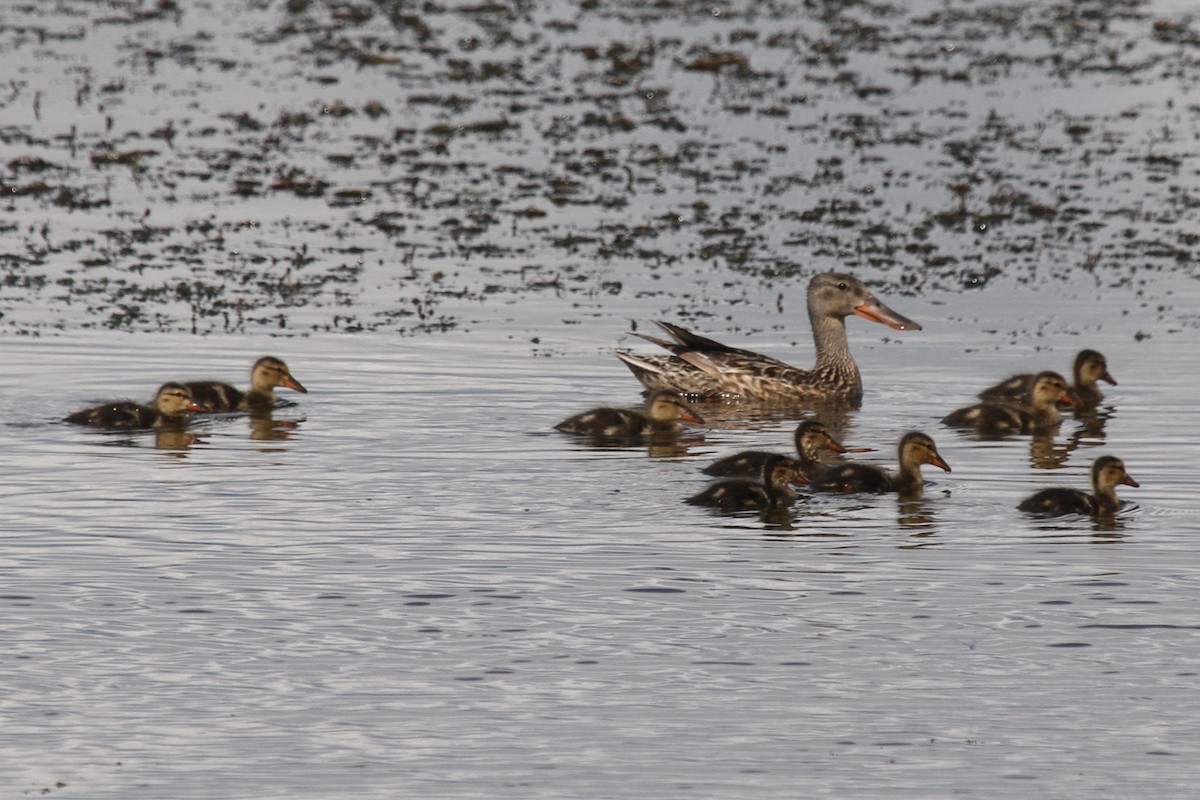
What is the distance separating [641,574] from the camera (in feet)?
33.2

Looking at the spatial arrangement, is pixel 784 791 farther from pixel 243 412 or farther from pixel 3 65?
pixel 3 65

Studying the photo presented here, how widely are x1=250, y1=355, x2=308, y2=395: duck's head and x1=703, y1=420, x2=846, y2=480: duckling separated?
3208mm

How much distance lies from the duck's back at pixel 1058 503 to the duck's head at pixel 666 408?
3303 millimetres

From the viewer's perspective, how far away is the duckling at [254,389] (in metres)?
14.8

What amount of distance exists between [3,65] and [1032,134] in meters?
13.2

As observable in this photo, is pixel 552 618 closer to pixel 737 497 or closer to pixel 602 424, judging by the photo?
pixel 737 497

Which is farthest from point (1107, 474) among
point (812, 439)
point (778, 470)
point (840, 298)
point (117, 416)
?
point (117, 416)

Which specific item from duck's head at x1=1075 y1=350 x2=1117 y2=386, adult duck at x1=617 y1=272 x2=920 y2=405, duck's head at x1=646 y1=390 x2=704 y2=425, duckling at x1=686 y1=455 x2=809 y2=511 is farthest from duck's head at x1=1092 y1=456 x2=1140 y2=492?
adult duck at x1=617 y1=272 x2=920 y2=405

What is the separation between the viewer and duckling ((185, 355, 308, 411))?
14812 millimetres

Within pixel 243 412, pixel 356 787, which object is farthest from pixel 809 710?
pixel 243 412

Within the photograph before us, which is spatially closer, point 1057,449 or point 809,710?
point 809,710

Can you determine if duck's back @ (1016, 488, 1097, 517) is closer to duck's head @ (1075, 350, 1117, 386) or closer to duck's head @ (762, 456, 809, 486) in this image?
duck's head @ (762, 456, 809, 486)

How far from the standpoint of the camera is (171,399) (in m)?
14.3

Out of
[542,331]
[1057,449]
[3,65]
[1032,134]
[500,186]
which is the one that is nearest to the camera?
[1057,449]
